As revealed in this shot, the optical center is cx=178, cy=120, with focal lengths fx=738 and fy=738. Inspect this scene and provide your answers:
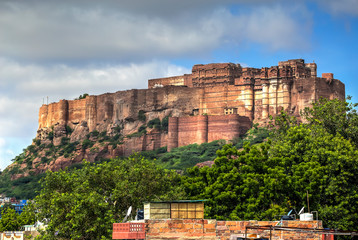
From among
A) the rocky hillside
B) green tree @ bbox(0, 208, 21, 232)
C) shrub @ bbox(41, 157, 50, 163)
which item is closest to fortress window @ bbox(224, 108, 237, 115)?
the rocky hillside

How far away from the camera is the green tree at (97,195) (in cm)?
4219

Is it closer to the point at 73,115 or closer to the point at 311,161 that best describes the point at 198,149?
the point at 73,115

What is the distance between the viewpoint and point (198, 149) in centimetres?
12106

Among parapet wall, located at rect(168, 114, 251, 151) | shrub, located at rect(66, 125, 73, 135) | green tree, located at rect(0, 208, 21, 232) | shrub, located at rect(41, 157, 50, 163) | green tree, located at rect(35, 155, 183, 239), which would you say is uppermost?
shrub, located at rect(66, 125, 73, 135)

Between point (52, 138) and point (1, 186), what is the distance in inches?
609

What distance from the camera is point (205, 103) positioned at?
127312mm

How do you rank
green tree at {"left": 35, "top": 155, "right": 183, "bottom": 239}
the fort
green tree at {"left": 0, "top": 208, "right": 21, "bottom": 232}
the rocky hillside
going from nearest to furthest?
green tree at {"left": 35, "top": 155, "right": 183, "bottom": 239} → green tree at {"left": 0, "top": 208, "right": 21, "bottom": 232} → the fort → the rocky hillside

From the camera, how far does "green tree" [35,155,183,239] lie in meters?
42.2

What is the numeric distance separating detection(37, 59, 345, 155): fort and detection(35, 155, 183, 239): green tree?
65.8 metres

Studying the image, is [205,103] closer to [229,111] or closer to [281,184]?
[229,111]

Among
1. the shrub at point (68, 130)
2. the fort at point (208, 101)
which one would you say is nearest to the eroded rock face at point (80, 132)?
the fort at point (208, 101)

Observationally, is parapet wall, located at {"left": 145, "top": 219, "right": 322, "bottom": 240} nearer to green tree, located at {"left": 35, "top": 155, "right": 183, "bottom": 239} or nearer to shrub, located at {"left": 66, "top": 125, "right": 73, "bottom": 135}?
green tree, located at {"left": 35, "top": 155, "right": 183, "bottom": 239}

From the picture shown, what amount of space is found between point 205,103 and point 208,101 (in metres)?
0.74

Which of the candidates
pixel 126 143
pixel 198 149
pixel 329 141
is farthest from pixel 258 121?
pixel 329 141
